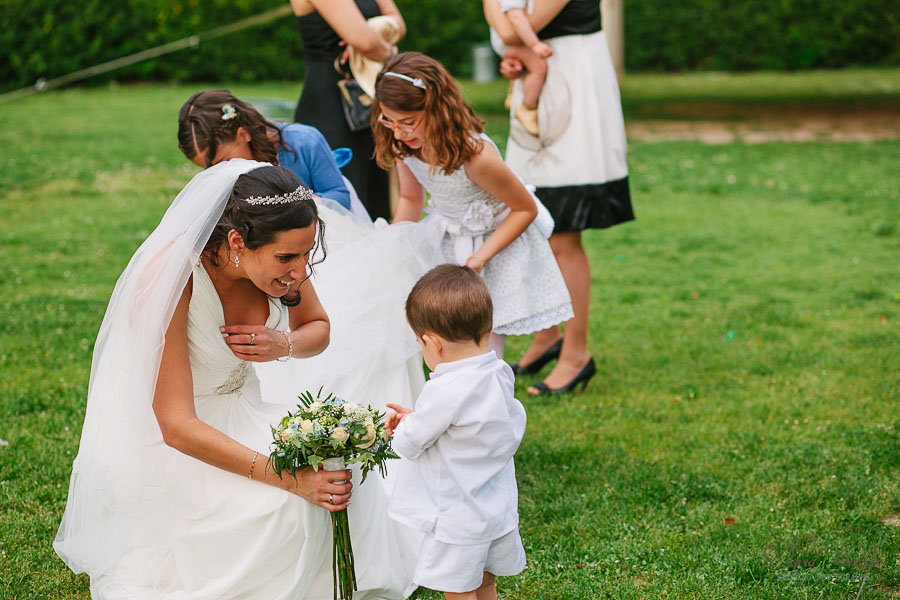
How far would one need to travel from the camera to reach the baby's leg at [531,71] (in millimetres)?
4703

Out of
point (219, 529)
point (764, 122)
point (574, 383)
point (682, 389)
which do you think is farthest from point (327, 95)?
point (764, 122)

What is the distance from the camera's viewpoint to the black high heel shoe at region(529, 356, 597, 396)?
4.95 m

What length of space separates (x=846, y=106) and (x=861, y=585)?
52.6 feet

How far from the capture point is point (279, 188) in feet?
9.27

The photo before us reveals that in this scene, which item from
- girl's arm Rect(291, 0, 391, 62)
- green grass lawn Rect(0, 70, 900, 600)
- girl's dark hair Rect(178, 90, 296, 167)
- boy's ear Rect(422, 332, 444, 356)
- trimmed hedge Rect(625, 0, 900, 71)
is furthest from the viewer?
trimmed hedge Rect(625, 0, 900, 71)

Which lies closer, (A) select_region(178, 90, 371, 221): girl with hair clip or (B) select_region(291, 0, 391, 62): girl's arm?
(A) select_region(178, 90, 371, 221): girl with hair clip

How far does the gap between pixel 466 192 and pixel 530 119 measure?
3.11ft

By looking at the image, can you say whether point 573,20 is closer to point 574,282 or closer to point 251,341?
point 574,282

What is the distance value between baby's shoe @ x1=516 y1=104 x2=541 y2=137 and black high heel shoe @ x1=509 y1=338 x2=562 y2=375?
4.07 ft

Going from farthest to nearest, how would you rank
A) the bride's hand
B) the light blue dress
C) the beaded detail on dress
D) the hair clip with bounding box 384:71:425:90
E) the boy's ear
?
1. the light blue dress
2. the hair clip with bounding box 384:71:425:90
3. the beaded detail on dress
4. the bride's hand
5. the boy's ear

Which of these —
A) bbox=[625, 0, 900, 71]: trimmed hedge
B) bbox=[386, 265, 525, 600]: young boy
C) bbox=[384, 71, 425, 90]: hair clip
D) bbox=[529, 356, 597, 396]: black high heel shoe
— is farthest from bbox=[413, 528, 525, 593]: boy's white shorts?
bbox=[625, 0, 900, 71]: trimmed hedge

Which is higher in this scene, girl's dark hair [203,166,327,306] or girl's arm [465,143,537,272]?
girl's dark hair [203,166,327,306]

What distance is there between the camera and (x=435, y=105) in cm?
368

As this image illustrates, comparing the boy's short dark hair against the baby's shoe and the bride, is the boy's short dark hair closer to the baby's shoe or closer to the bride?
the bride
